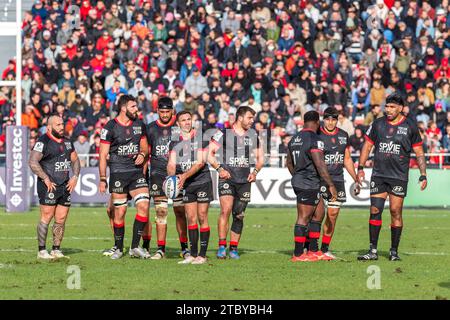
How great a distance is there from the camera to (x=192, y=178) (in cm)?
1702

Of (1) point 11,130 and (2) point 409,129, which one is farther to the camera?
(1) point 11,130

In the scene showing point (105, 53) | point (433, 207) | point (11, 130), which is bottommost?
point (433, 207)

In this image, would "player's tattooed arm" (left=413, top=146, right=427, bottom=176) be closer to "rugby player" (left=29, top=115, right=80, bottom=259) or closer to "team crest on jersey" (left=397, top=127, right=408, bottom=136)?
"team crest on jersey" (left=397, top=127, right=408, bottom=136)

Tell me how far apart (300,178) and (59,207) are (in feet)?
12.1

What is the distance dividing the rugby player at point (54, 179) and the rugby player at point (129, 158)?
594 mm

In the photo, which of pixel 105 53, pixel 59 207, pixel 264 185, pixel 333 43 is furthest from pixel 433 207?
pixel 59 207

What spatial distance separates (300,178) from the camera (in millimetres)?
17297

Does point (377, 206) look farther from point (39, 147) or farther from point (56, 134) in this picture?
point (39, 147)

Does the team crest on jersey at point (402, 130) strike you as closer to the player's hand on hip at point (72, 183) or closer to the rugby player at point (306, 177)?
the rugby player at point (306, 177)

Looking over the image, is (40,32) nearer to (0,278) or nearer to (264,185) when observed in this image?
(264,185)

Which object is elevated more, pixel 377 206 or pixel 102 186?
pixel 102 186

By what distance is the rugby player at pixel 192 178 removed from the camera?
1688cm

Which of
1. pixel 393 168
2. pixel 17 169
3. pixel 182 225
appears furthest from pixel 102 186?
pixel 17 169

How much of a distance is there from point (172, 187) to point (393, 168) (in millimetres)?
3361
